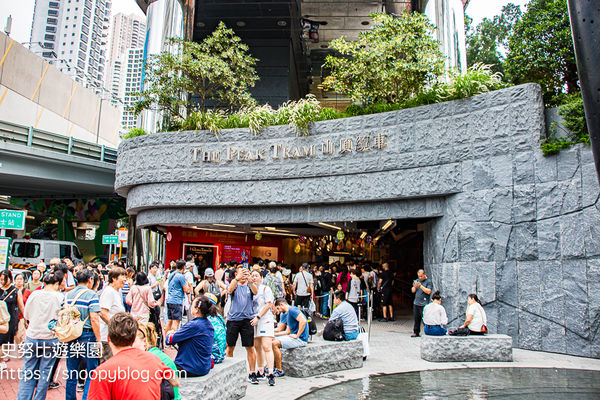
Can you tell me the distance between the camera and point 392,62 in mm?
13711

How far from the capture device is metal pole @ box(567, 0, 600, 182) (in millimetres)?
2703

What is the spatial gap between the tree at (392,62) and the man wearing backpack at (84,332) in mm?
10361

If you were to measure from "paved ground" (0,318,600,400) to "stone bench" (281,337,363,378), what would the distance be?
0.13 m

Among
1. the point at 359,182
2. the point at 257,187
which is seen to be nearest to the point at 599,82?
the point at 359,182

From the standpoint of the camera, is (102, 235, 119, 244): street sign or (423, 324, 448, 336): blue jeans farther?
(102, 235, 119, 244): street sign

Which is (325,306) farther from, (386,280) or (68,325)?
(68,325)

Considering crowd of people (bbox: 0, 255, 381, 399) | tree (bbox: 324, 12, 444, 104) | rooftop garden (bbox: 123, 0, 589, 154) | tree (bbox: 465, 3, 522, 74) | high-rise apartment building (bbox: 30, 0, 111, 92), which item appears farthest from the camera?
high-rise apartment building (bbox: 30, 0, 111, 92)

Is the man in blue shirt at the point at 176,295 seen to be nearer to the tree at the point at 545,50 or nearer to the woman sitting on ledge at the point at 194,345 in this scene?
the woman sitting on ledge at the point at 194,345

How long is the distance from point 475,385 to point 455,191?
5439 millimetres

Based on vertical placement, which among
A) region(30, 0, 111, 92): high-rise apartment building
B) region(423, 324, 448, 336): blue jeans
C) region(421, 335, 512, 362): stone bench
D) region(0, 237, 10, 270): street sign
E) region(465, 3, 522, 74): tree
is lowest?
region(421, 335, 512, 362): stone bench

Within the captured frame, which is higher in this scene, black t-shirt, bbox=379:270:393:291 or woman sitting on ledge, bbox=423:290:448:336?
black t-shirt, bbox=379:270:393:291

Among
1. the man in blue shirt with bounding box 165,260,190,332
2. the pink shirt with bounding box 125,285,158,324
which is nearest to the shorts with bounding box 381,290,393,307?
the man in blue shirt with bounding box 165,260,190,332

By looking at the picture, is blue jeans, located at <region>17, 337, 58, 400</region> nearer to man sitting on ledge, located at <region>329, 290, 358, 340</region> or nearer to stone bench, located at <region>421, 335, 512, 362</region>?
man sitting on ledge, located at <region>329, 290, 358, 340</region>

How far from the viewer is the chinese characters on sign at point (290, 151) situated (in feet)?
40.5
